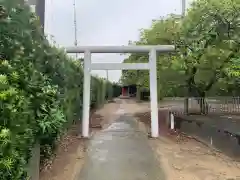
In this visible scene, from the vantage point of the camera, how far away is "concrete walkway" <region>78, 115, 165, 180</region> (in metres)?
6.21

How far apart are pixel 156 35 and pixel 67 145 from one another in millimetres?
7415

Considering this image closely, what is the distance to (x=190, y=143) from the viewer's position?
990 centimetres

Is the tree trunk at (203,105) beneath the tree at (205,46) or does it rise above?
beneath

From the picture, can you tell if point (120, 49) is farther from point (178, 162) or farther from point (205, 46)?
point (178, 162)

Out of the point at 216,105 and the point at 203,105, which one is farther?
the point at 216,105

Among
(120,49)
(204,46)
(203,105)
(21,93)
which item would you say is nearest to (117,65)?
(120,49)

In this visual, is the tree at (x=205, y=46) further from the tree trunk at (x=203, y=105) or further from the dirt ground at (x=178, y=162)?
the dirt ground at (x=178, y=162)

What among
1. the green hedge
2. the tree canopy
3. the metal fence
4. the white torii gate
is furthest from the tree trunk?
the green hedge

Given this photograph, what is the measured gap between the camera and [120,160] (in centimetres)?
736

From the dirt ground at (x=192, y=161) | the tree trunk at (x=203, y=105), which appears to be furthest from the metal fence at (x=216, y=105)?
the dirt ground at (x=192, y=161)

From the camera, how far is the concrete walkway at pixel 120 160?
6.21 meters

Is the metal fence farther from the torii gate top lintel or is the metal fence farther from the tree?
the torii gate top lintel

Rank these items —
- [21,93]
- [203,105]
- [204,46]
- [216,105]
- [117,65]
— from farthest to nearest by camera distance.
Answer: [216,105]
[203,105]
[204,46]
[117,65]
[21,93]

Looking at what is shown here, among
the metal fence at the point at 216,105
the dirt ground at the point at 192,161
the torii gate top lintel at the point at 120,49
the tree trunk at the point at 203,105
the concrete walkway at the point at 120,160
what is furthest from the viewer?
the metal fence at the point at 216,105
